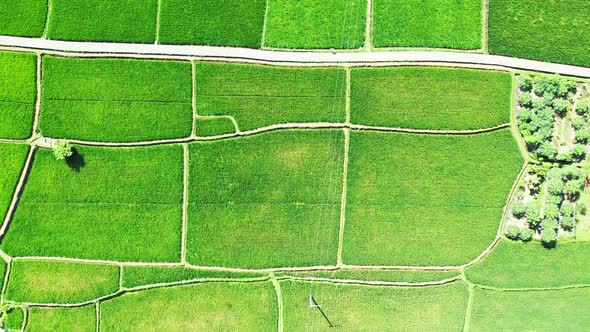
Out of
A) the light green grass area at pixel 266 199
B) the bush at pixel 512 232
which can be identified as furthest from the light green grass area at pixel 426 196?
the light green grass area at pixel 266 199

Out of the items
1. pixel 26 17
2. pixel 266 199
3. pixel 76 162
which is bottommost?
pixel 266 199

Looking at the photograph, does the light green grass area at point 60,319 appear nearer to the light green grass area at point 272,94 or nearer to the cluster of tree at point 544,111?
the light green grass area at point 272,94

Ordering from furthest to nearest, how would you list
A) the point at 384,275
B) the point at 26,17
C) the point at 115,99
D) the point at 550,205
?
the point at 384,275
the point at 550,205
the point at 115,99
the point at 26,17

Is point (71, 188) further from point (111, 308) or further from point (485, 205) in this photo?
point (485, 205)

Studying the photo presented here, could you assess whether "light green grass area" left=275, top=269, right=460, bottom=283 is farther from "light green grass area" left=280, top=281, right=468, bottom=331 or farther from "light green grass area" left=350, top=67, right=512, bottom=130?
"light green grass area" left=350, top=67, right=512, bottom=130

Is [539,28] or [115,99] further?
[539,28]

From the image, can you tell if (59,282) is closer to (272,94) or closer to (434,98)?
(272,94)

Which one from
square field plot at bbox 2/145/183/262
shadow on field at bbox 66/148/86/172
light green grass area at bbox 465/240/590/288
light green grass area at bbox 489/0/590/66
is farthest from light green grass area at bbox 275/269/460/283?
light green grass area at bbox 489/0/590/66

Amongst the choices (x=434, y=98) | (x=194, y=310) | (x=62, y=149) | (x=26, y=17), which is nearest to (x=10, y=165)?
(x=62, y=149)
